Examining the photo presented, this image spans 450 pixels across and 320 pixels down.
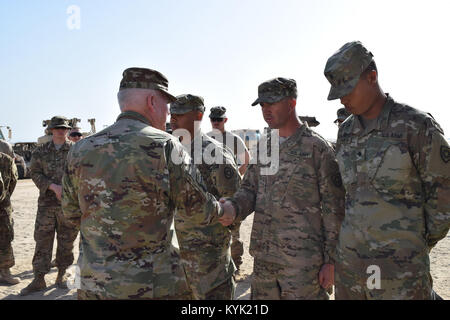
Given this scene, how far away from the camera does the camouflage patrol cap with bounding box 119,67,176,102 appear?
2.45 metres

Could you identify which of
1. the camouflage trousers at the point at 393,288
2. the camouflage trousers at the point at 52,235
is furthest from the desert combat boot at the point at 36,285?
the camouflage trousers at the point at 393,288

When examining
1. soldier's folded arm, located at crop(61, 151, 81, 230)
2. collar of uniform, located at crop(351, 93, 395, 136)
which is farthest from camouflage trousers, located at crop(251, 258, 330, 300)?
soldier's folded arm, located at crop(61, 151, 81, 230)

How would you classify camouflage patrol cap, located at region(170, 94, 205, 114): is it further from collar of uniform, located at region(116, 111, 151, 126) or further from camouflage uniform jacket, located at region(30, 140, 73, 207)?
camouflage uniform jacket, located at region(30, 140, 73, 207)

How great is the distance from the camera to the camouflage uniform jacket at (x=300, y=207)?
285 centimetres

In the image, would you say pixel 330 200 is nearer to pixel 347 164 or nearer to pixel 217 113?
pixel 347 164

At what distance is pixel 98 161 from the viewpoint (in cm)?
228

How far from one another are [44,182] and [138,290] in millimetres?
4303

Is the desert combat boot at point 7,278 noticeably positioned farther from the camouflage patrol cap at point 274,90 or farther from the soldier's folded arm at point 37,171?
the camouflage patrol cap at point 274,90

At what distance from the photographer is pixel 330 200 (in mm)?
2824

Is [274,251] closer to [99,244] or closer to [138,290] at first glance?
[138,290]

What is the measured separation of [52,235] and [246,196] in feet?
13.1

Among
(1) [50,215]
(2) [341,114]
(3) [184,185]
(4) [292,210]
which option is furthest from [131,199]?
(2) [341,114]

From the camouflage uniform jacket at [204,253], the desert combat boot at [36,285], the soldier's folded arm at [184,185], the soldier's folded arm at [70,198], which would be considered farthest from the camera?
the desert combat boot at [36,285]

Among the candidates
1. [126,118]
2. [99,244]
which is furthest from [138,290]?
[126,118]
